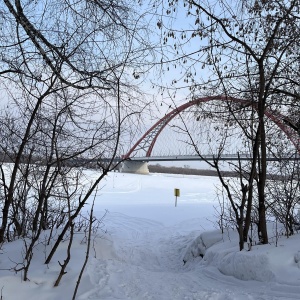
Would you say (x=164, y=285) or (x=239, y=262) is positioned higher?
(x=239, y=262)

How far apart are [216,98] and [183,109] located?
1.92ft

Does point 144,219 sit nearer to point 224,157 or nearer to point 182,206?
point 182,206

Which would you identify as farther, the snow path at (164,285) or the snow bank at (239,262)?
the snow bank at (239,262)

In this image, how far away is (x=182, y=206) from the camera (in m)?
17.5

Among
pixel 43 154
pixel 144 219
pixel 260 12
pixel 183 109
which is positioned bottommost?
pixel 144 219

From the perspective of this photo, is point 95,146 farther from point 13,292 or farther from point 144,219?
point 144,219

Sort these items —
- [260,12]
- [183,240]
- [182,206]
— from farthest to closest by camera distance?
1. [182,206]
2. [183,240]
3. [260,12]

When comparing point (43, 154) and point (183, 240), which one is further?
point (183, 240)

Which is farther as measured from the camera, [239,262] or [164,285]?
[239,262]

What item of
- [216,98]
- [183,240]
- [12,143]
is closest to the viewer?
[216,98]

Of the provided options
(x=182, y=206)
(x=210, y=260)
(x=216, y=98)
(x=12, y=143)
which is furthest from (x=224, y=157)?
(x=182, y=206)

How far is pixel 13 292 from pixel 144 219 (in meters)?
10.3

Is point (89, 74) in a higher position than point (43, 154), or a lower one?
higher

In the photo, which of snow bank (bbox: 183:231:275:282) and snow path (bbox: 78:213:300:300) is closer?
snow path (bbox: 78:213:300:300)
